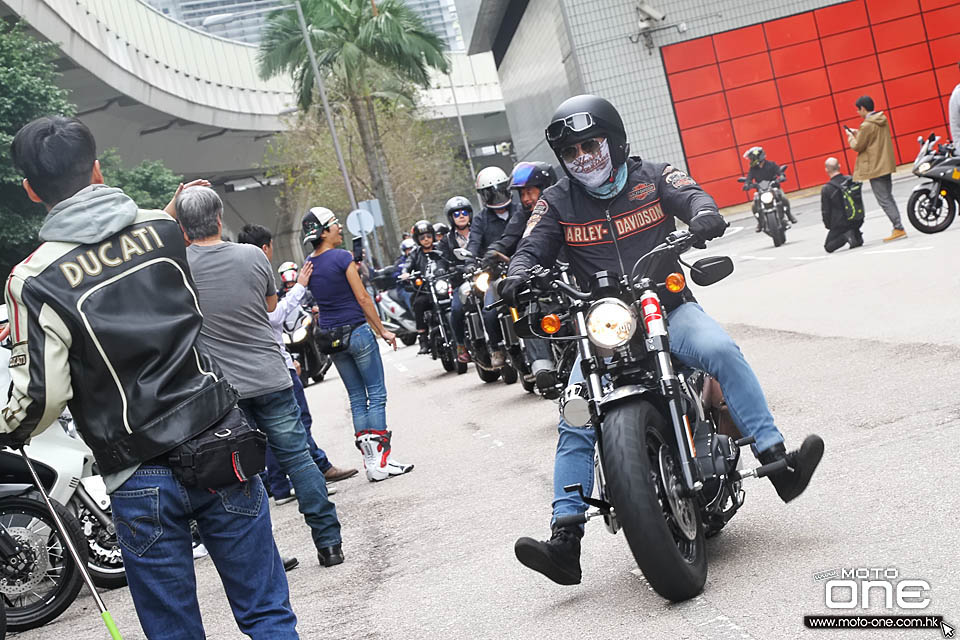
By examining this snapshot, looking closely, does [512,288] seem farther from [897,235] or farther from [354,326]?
[897,235]

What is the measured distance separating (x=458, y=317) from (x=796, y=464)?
389 inches

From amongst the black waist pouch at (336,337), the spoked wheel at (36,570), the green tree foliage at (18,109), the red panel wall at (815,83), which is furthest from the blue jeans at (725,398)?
the red panel wall at (815,83)

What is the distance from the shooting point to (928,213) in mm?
15758

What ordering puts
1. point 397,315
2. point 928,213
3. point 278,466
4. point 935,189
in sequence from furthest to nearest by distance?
1. point 397,315
2. point 928,213
3. point 935,189
4. point 278,466

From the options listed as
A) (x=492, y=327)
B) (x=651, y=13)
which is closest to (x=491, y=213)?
(x=492, y=327)

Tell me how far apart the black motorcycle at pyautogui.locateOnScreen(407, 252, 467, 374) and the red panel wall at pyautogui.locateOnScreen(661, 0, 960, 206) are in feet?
61.0

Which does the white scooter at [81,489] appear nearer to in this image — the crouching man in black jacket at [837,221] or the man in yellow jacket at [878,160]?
the crouching man in black jacket at [837,221]

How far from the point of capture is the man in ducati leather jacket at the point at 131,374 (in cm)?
361

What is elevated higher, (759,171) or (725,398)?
(759,171)

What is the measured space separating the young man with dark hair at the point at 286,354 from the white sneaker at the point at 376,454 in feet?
1.01

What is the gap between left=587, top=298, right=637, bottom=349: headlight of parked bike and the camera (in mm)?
4605

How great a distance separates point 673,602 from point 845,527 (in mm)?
878

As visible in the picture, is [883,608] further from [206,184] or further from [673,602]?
[206,184]

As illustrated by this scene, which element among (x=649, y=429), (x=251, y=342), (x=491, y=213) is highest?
(x=491, y=213)
